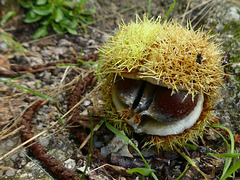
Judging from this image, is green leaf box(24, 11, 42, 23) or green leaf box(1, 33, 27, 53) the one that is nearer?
green leaf box(1, 33, 27, 53)

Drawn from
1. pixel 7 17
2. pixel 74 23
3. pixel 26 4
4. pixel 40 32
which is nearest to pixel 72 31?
pixel 74 23

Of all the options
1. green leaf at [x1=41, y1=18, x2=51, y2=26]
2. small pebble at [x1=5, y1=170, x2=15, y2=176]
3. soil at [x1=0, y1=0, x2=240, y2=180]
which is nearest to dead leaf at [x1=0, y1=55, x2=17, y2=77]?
soil at [x1=0, y1=0, x2=240, y2=180]

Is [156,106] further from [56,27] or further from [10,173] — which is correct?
[56,27]

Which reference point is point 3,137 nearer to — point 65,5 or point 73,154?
point 73,154

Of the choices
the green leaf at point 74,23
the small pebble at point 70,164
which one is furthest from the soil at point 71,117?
the green leaf at point 74,23

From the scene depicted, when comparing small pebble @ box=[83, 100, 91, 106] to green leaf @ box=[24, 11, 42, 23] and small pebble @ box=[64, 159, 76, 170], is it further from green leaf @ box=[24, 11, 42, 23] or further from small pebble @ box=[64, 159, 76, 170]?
green leaf @ box=[24, 11, 42, 23]

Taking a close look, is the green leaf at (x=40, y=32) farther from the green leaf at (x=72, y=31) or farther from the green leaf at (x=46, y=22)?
the green leaf at (x=72, y=31)
